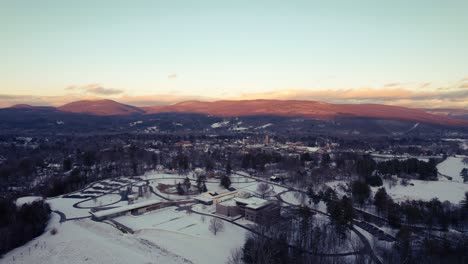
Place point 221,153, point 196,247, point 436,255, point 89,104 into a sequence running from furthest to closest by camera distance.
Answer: point 89,104 < point 221,153 < point 196,247 < point 436,255

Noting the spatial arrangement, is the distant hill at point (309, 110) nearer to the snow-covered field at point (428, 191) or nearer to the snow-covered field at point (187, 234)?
the snow-covered field at point (428, 191)

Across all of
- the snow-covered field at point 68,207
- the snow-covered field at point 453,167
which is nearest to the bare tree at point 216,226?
the snow-covered field at point 68,207

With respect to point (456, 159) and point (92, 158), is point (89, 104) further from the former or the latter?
point (456, 159)

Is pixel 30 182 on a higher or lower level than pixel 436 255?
lower

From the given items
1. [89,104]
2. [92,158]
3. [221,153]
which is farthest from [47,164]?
[89,104]

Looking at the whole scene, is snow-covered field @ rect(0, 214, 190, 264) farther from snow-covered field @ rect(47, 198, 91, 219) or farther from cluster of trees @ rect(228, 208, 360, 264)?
cluster of trees @ rect(228, 208, 360, 264)

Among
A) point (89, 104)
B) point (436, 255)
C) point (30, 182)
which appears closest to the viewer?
point (436, 255)

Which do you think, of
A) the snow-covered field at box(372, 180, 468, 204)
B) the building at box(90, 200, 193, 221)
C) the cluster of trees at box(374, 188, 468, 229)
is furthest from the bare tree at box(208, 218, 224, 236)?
the snow-covered field at box(372, 180, 468, 204)
